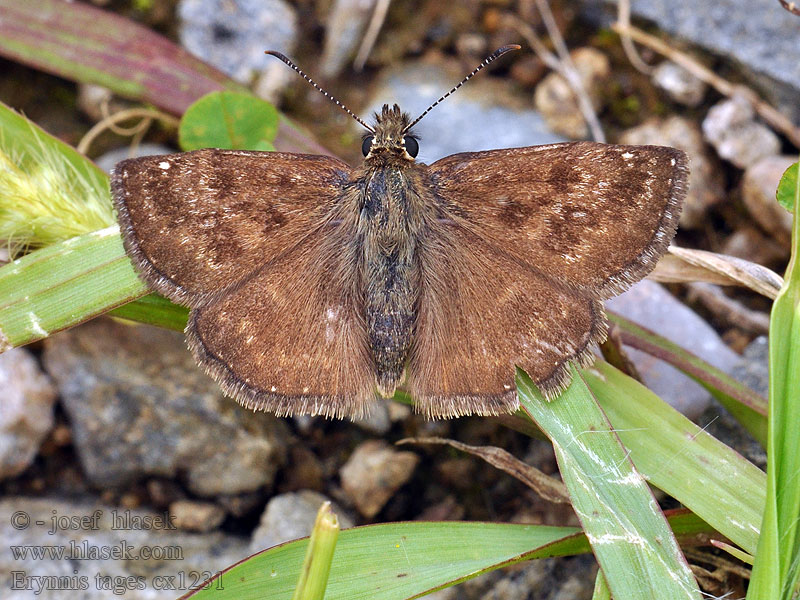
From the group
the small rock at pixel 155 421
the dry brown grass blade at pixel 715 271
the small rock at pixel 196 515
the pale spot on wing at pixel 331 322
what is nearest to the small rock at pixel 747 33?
the dry brown grass blade at pixel 715 271

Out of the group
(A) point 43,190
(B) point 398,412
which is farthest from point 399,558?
(A) point 43,190

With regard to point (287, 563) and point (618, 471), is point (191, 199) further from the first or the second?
point (618, 471)

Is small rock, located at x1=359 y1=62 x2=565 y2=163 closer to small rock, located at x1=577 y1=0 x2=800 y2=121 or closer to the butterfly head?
small rock, located at x1=577 y1=0 x2=800 y2=121

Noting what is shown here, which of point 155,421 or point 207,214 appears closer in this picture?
point 207,214

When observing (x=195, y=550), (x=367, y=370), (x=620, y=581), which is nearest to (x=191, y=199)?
(x=367, y=370)

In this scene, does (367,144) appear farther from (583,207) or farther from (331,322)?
(583,207)
